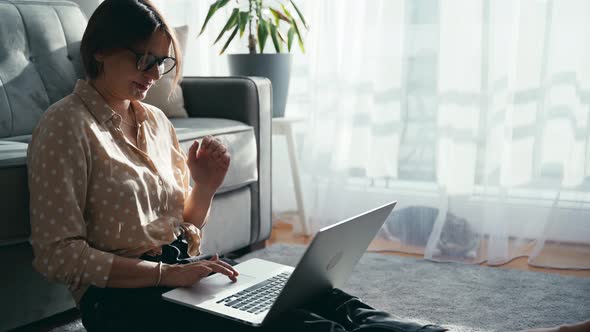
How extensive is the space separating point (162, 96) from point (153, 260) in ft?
4.24

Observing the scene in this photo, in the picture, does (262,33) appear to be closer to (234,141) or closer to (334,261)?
(234,141)

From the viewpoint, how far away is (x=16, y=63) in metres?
2.15

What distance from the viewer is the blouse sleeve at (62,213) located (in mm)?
1078

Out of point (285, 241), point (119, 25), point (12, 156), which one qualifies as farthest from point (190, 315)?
point (285, 241)

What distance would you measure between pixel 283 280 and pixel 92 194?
0.36 m

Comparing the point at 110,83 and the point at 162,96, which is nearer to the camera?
the point at 110,83

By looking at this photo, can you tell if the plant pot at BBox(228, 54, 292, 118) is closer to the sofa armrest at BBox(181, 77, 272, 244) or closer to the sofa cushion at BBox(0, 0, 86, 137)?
the sofa armrest at BBox(181, 77, 272, 244)

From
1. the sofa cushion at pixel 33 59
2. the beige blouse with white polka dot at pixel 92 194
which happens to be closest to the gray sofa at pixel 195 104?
the sofa cushion at pixel 33 59

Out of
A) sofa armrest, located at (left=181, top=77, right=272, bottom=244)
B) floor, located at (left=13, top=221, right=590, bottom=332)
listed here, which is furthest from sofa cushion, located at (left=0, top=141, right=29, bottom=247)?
sofa armrest, located at (left=181, top=77, right=272, bottom=244)

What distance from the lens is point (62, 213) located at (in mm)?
1083

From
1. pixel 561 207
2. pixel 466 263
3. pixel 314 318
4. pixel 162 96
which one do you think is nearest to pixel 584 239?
pixel 561 207

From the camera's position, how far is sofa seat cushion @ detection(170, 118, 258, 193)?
2.12 m

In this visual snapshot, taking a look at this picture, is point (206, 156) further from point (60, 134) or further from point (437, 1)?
point (437, 1)

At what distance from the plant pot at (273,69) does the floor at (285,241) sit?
0.48 metres
